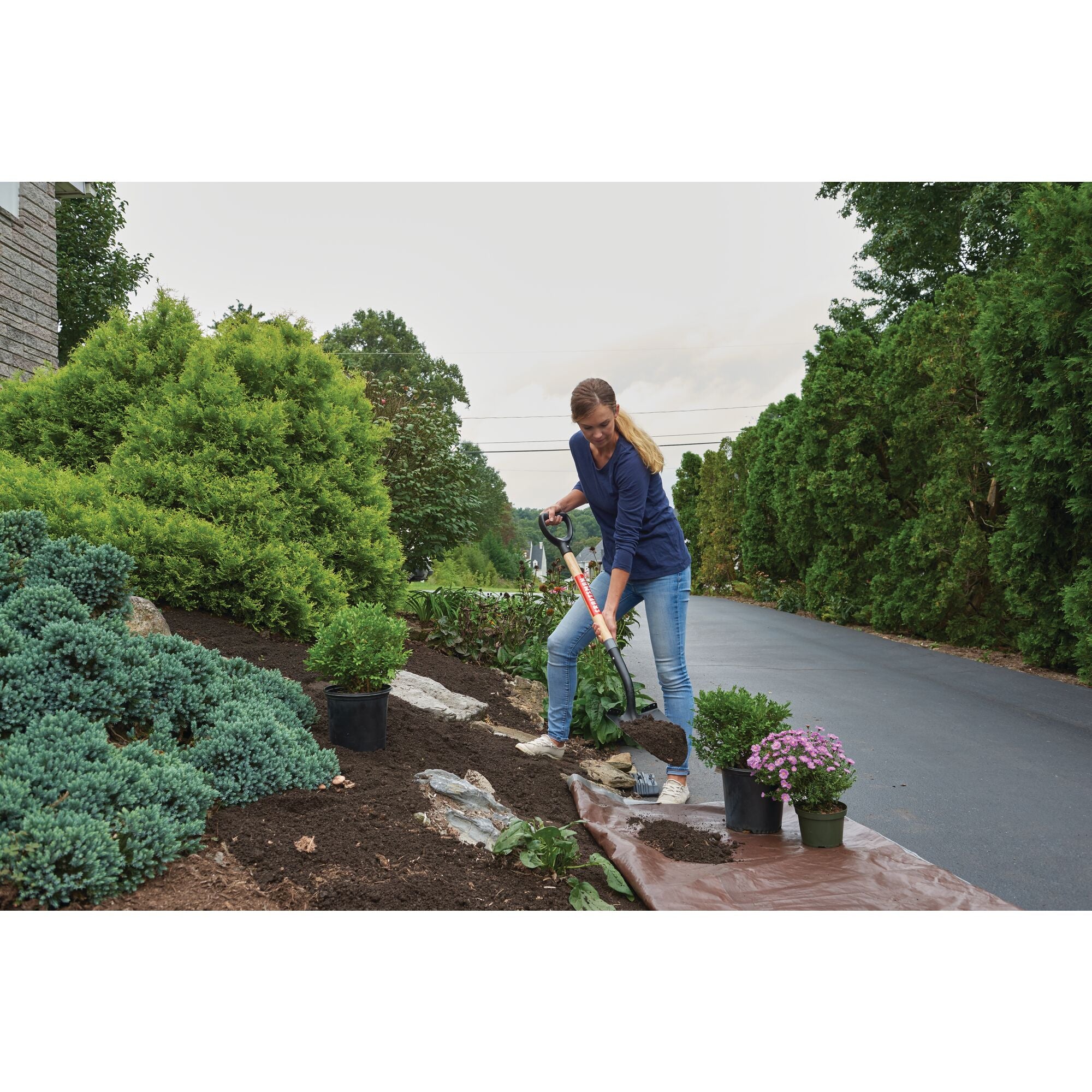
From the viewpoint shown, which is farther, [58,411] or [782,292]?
[782,292]

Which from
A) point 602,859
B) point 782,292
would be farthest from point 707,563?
point 602,859

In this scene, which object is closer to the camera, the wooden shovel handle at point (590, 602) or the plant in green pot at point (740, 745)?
the plant in green pot at point (740, 745)

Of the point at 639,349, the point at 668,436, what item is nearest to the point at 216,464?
the point at 639,349

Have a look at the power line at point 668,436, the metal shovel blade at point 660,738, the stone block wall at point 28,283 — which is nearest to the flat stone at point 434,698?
the metal shovel blade at point 660,738

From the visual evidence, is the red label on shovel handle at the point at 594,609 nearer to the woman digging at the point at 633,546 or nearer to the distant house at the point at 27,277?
the woman digging at the point at 633,546

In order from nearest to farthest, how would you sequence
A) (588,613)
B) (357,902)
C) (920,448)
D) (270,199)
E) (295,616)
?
(357,902)
(588,613)
(295,616)
(270,199)
(920,448)

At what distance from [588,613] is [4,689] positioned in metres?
2.28

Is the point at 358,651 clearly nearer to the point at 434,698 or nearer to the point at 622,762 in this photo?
the point at 434,698

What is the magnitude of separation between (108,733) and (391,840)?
104 cm

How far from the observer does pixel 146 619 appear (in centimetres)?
349

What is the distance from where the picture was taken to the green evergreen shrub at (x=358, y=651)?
10.2 feet

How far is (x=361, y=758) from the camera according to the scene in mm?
3082

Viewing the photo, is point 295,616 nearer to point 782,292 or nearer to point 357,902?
point 357,902

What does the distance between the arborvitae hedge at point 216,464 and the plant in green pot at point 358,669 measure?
113 centimetres
